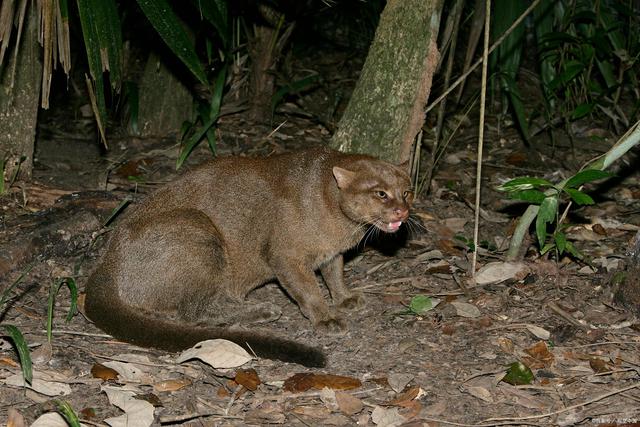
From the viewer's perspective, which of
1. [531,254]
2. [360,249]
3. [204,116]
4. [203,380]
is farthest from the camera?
[204,116]

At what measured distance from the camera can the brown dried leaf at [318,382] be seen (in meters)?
3.81

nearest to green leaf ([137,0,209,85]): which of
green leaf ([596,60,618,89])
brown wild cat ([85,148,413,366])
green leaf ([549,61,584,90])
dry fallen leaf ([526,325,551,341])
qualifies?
brown wild cat ([85,148,413,366])

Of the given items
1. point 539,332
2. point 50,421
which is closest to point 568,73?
point 539,332

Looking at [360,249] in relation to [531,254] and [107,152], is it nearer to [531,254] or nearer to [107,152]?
[531,254]

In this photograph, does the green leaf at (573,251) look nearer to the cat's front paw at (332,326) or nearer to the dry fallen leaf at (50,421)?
the cat's front paw at (332,326)

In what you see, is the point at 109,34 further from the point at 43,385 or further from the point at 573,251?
the point at 573,251

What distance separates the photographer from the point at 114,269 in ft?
14.7

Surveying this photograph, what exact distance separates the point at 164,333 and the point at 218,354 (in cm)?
31

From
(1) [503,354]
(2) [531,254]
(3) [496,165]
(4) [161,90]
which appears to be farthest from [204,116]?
(1) [503,354]

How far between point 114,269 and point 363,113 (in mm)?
1804

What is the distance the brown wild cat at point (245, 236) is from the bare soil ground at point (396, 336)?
0.79 ft

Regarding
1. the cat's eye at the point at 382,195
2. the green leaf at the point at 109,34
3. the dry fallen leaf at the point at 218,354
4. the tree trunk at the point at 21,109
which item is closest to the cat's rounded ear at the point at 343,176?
the cat's eye at the point at 382,195

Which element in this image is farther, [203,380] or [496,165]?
[496,165]

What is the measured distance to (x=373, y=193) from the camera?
4.60 meters
